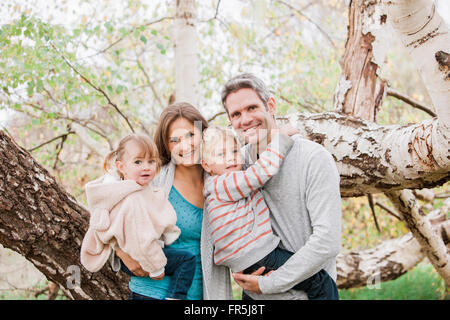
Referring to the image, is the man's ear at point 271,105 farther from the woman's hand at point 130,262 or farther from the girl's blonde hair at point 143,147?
the woman's hand at point 130,262

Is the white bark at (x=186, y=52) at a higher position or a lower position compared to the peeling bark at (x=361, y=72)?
higher

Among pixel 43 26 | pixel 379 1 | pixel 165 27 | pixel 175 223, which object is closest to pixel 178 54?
pixel 43 26

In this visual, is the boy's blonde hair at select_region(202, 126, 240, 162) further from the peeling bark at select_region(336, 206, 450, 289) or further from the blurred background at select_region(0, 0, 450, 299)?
the peeling bark at select_region(336, 206, 450, 289)

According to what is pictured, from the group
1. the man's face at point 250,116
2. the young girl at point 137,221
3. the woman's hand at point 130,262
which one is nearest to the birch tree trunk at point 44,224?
the young girl at point 137,221

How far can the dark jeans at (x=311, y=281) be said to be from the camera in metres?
1.71

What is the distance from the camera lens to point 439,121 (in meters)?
1.61

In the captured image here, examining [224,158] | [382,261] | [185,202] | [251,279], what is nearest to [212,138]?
[224,158]

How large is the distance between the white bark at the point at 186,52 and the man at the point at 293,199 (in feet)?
4.85

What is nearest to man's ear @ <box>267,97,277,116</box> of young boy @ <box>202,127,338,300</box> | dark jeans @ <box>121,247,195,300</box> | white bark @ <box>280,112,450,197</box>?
young boy @ <box>202,127,338,300</box>

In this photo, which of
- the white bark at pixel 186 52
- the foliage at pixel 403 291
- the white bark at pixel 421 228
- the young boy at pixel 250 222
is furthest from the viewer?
the foliage at pixel 403 291

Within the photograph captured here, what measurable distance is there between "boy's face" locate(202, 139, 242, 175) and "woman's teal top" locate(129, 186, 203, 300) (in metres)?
0.22
